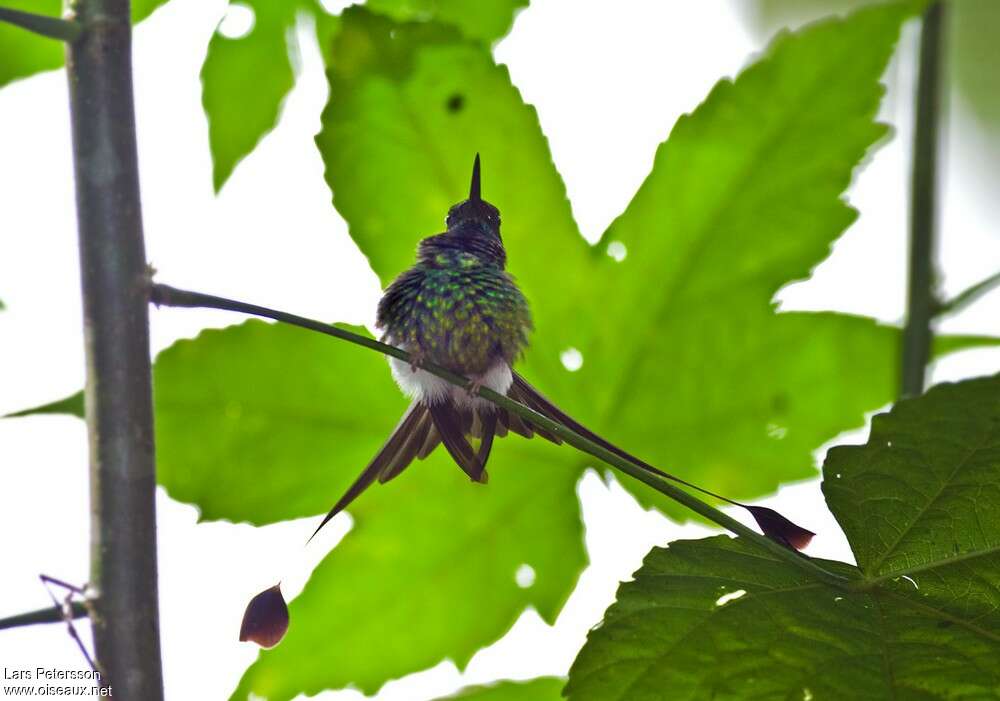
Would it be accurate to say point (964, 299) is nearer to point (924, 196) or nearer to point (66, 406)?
point (924, 196)

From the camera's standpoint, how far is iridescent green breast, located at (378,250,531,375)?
1431mm

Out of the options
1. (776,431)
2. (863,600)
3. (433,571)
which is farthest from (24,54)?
(863,600)

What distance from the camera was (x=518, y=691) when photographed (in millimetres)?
1345

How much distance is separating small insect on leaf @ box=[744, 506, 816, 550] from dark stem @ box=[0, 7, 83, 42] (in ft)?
2.38

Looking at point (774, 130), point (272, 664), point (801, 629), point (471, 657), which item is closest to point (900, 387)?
point (774, 130)

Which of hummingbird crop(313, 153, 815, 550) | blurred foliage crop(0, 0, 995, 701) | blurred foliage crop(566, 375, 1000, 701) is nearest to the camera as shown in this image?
blurred foliage crop(566, 375, 1000, 701)

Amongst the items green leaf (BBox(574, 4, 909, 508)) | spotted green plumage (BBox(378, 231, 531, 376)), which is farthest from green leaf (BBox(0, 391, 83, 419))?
green leaf (BBox(574, 4, 909, 508))

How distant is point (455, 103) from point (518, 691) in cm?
70

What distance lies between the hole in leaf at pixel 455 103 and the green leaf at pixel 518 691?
0.68m

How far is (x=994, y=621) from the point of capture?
1.06 m

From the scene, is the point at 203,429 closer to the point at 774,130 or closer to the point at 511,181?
the point at 511,181

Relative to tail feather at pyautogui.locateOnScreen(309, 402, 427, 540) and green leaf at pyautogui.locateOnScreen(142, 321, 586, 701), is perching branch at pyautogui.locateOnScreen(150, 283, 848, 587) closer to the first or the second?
tail feather at pyautogui.locateOnScreen(309, 402, 427, 540)

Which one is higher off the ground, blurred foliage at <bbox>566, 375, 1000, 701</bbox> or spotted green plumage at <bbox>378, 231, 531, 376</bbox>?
spotted green plumage at <bbox>378, 231, 531, 376</bbox>

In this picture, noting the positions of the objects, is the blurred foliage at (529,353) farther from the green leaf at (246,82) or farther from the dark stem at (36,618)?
the dark stem at (36,618)
